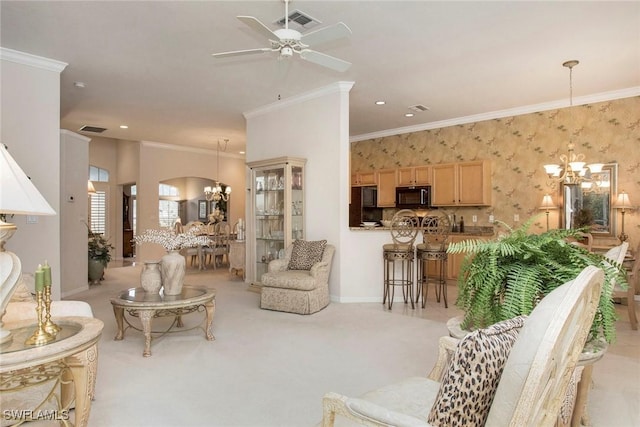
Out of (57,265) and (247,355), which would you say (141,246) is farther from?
(247,355)

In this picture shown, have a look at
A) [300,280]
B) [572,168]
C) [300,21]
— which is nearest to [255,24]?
[300,21]

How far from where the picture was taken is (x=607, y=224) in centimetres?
559

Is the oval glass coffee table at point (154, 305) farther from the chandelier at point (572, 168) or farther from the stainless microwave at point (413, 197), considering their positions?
the stainless microwave at point (413, 197)

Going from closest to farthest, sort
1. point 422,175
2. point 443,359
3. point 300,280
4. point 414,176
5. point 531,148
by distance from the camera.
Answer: point 443,359 → point 300,280 → point 531,148 → point 422,175 → point 414,176

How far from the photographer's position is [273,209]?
19.6 feet

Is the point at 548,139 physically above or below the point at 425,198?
above

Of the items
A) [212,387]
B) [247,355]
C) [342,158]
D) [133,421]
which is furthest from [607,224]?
[133,421]

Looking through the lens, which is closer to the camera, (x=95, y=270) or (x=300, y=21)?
(x=300, y=21)

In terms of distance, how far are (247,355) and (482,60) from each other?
4034 millimetres

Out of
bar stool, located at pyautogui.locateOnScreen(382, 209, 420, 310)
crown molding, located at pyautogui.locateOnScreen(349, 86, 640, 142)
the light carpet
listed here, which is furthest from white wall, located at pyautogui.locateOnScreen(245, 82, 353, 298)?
crown molding, located at pyautogui.locateOnScreen(349, 86, 640, 142)

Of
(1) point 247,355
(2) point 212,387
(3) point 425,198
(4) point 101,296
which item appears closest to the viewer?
(2) point 212,387

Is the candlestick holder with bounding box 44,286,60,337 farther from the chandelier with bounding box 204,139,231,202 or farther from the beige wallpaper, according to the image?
the chandelier with bounding box 204,139,231,202

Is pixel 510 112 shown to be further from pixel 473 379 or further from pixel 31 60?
pixel 31 60

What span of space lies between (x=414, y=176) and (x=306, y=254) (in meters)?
3.34
